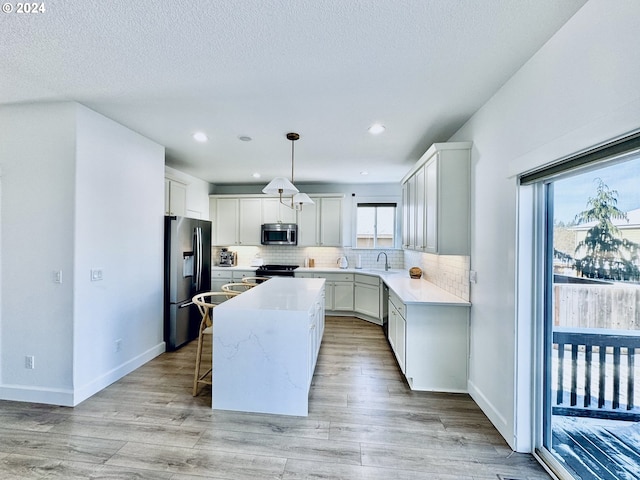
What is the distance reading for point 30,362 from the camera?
8.45 feet

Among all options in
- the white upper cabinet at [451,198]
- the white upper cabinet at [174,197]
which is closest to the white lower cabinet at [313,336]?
the white upper cabinet at [451,198]

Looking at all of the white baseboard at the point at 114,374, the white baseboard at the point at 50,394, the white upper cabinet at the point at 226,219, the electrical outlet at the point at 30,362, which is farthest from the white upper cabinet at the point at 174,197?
the white baseboard at the point at 50,394

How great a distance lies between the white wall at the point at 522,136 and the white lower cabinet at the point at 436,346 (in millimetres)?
121

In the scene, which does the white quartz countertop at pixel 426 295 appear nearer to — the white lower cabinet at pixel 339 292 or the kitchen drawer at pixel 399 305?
the kitchen drawer at pixel 399 305

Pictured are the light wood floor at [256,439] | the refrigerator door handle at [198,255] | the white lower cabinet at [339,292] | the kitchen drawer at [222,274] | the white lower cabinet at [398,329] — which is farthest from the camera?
the kitchen drawer at [222,274]

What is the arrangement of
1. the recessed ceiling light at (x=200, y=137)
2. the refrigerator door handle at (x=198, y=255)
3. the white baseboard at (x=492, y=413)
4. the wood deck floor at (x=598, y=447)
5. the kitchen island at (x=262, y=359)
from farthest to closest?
1. the refrigerator door handle at (x=198, y=255)
2. the recessed ceiling light at (x=200, y=137)
3. the kitchen island at (x=262, y=359)
4. the white baseboard at (x=492, y=413)
5. the wood deck floor at (x=598, y=447)

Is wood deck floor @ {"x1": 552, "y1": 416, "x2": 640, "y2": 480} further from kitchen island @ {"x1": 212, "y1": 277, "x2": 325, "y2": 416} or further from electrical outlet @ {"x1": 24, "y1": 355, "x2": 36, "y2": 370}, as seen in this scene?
electrical outlet @ {"x1": 24, "y1": 355, "x2": 36, "y2": 370}

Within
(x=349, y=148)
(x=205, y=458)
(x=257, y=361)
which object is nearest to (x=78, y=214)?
(x=257, y=361)

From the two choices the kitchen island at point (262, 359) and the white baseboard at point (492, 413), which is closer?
the white baseboard at point (492, 413)

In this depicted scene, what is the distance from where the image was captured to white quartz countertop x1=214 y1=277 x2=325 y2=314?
2473 mm

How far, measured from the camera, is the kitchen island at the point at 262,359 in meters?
2.39

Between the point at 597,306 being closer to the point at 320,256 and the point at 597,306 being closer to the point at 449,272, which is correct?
the point at 449,272

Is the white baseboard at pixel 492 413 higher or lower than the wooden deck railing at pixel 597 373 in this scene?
lower

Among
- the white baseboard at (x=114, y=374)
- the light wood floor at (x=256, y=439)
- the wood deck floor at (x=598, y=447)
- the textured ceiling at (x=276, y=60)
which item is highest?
the textured ceiling at (x=276, y=60)
